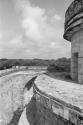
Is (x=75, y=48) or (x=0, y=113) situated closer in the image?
(x=75, y=48)

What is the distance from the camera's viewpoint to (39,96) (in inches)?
112

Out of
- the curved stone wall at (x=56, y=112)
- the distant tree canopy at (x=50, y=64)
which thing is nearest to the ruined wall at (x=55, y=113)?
the curved stone wall at (x=56, y=112)

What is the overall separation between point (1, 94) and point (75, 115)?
350 inches

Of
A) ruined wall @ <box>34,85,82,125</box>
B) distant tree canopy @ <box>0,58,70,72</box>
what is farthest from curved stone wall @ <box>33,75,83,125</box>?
distant tree canopy @ <box>0,58,70,72</box>

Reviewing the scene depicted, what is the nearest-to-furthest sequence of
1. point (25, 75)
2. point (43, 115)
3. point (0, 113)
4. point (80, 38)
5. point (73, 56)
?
point (43, 115)
point (80, 38)
point (73, 56)
point (0, 113)
point (25, 75)

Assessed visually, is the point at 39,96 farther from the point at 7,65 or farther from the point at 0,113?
the point at 7,65

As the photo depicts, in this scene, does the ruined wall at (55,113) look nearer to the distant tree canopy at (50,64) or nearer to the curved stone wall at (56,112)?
the curved stone wall at (56,112)

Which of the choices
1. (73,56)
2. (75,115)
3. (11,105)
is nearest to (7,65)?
(11,105)

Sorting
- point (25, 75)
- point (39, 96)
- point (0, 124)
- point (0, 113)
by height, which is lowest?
point (0, 124)

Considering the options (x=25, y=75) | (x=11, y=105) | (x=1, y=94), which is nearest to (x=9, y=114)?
(x=11, y=105)

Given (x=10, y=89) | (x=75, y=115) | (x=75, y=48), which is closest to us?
(x=75, y=115)

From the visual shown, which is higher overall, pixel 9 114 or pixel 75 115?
pixel 75 115

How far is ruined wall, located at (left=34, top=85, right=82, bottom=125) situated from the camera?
1878 mm

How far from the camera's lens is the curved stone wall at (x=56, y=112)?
6.00ft
